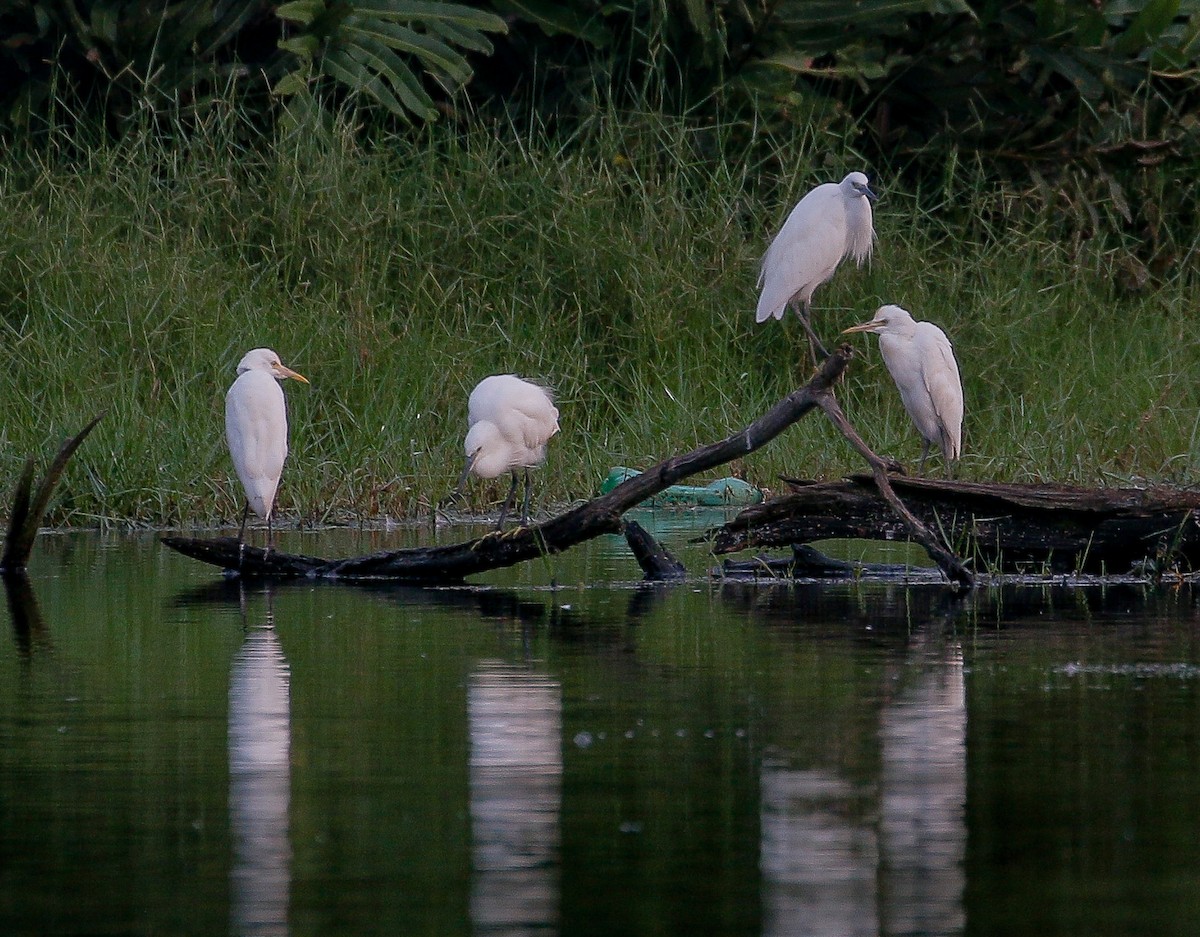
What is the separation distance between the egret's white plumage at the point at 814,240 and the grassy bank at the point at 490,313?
771mm

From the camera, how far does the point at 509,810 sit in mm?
3955

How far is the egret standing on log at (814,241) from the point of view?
1174cm

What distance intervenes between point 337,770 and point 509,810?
0.52 meters

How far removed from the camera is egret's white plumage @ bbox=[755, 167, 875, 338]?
11.7 metres

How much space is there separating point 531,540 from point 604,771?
3324 millimetres

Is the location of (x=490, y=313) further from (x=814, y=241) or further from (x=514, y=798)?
(x=514, y=798)

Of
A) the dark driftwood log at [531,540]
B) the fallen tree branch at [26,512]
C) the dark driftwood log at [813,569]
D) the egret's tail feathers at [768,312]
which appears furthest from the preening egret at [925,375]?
the fallen tree branch at [26,512]

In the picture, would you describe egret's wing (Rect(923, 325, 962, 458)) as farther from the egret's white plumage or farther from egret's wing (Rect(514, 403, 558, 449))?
egret's wing (Rect(514, 403, 558, 449))

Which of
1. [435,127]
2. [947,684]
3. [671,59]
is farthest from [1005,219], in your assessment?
[947,684]

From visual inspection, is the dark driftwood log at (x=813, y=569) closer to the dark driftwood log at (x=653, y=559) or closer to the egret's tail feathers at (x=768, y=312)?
the dark driftwood log at (x=653, y=559)

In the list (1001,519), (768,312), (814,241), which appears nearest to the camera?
(1001,519)

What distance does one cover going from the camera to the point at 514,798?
4059 millimetres

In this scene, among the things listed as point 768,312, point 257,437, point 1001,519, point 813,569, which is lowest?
point 813,569

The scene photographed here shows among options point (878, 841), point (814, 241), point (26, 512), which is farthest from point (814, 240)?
point (878, 841)
